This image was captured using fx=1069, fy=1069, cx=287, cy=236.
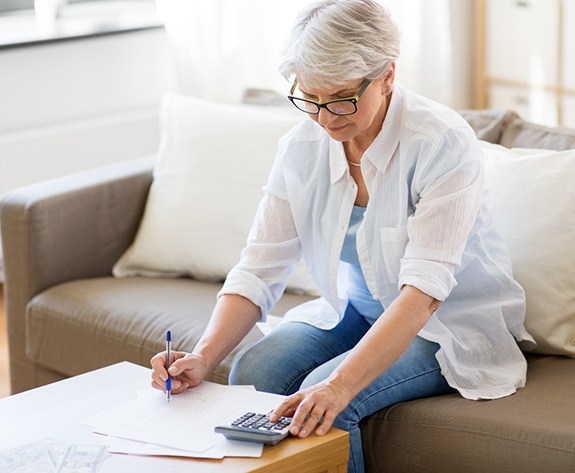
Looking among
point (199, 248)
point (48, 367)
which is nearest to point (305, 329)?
point (199, 248)

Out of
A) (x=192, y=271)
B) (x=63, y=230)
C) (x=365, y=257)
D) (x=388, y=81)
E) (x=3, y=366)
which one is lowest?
(x=3, y=366)

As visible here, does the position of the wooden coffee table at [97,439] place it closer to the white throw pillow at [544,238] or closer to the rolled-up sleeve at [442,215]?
the rolled-up sleeve at [442,215]

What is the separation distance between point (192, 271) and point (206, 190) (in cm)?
20

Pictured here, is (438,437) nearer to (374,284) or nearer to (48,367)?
(374,284)

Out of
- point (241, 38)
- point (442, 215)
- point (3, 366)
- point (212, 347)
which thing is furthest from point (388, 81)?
point (241, 38)

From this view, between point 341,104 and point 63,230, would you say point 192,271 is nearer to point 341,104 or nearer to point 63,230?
point 63,230

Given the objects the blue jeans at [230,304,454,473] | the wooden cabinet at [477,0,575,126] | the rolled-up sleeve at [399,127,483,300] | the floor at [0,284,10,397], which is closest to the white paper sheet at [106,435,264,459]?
the blue jeans at [230,304,454,473]

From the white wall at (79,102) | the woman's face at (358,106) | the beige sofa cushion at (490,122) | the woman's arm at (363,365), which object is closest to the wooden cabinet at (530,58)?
the white wall at (79,102)

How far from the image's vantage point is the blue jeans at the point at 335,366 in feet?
5.84

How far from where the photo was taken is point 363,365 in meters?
1.67

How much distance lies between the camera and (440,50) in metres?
3.99

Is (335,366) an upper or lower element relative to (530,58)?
lower

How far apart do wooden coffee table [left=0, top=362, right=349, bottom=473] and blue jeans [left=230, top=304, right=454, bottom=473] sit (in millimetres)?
184

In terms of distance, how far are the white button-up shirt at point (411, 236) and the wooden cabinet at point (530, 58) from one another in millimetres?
1958
